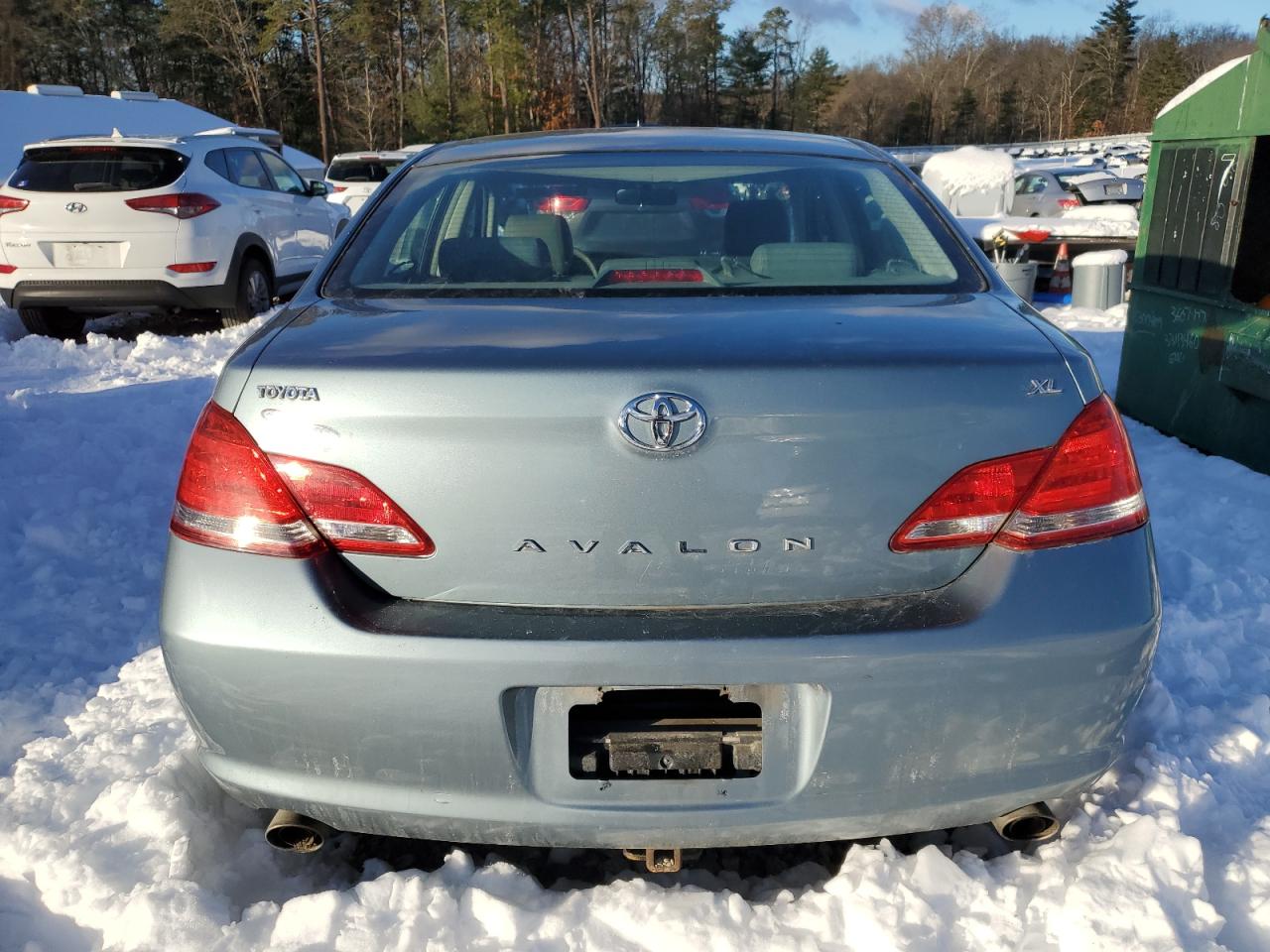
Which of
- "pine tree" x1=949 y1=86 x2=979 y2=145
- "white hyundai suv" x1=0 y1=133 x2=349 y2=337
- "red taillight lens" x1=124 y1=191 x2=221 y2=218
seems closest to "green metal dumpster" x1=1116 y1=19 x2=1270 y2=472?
"white hyundai suv" x1=0 y1=133 x2=349 y2=337

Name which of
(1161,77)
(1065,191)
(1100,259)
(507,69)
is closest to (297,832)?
(1100,259)

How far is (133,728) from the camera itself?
2908 mm

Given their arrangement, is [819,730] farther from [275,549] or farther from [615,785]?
[275,549]

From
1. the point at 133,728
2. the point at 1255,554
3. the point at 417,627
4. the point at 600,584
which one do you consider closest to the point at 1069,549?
the point at 600,584

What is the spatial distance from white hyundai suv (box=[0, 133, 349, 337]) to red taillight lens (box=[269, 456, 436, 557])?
7.49 metres

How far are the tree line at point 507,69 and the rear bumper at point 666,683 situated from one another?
48.0 metres

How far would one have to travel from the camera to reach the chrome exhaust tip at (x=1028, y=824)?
2088mm

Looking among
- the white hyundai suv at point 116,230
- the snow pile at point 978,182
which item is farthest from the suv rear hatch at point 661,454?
the snow pile at point 978,182

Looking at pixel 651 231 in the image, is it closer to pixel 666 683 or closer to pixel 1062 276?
pixel 666 683

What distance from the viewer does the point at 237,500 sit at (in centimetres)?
196

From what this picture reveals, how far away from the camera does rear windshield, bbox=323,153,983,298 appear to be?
2.49 meters

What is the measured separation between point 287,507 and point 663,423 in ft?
2.28

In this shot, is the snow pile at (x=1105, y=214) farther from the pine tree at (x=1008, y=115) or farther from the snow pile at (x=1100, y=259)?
the pine tree at (x=1008, y=115)

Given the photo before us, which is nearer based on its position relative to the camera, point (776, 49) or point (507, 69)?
point (507, 69)
